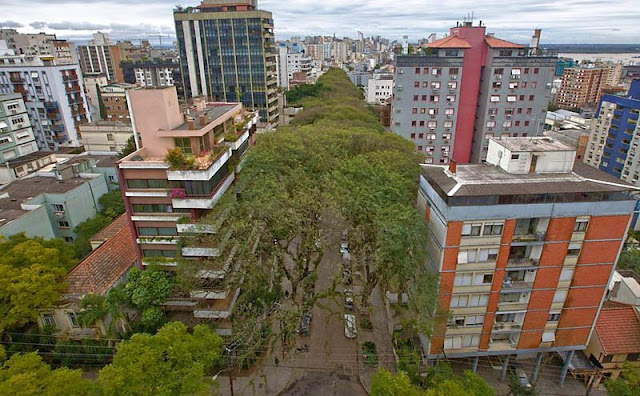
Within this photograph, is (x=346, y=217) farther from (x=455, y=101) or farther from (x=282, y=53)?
(x=282, y=53)

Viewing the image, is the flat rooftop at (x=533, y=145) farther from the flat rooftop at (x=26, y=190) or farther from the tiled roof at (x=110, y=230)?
the flat rooftop at (x=26, y=190)

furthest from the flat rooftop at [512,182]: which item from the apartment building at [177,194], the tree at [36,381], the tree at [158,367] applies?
the tree at [36,381]

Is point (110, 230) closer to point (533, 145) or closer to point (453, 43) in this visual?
point (533, 145)

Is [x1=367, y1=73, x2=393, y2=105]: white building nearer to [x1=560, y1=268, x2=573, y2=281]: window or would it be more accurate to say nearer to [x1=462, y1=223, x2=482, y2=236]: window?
[x1=560, y1=268, x2=573, y2=281]: window

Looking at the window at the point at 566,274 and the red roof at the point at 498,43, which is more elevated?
the red roof at the point at 498,43

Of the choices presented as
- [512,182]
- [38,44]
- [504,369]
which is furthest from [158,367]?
[38,44]

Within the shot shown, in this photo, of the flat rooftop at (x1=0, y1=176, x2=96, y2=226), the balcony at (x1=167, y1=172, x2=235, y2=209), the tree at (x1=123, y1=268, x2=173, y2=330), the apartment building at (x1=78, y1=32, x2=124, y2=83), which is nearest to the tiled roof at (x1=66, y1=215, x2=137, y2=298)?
the tree at (x1=123, y1=268, x2=173, y2=330)
